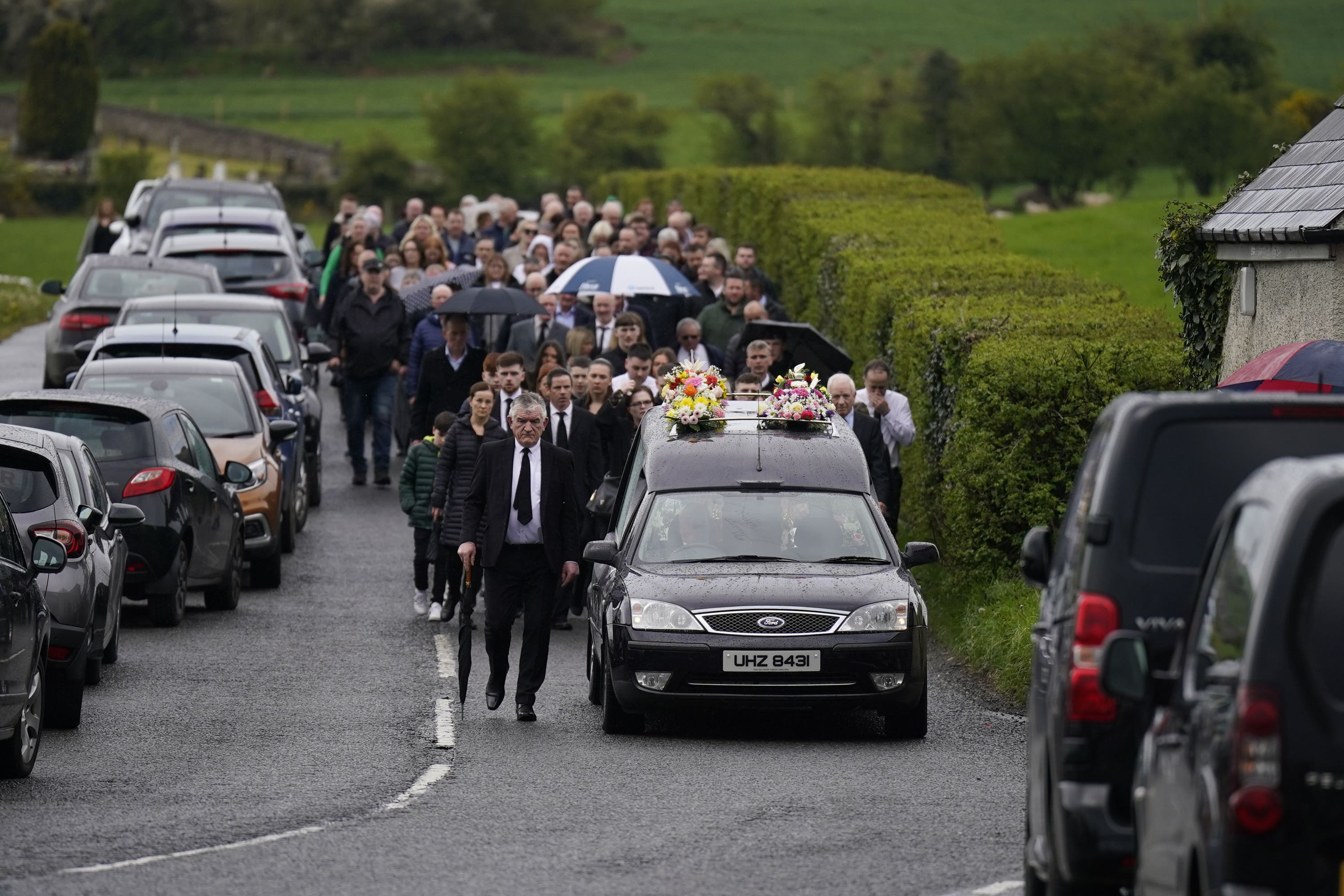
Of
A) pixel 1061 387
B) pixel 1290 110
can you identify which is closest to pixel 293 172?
pixel 1290 110

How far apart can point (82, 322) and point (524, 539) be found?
47.1 ft

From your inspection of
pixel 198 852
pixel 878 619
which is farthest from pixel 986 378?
pixel 198 852

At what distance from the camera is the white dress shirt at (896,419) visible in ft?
62.5

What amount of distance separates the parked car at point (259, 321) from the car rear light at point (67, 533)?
9.91 meters

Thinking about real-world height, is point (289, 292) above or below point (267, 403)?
above

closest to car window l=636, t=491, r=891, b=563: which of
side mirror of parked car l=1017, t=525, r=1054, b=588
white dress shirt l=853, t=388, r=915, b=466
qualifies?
white dress shirt l=853, t=388, r=915, b=466

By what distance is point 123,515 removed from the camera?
49.3 feet

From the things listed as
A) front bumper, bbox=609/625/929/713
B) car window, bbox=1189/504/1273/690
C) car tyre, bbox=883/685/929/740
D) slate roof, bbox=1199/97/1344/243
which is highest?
slate roof, bbox=1199/97/1344/243

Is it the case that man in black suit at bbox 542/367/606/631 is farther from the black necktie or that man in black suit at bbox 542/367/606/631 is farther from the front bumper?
the front bumper

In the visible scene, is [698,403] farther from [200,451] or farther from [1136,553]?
[1136,553]

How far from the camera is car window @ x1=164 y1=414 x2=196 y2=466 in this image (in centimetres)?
1761

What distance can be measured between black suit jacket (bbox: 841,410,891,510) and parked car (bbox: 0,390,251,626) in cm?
484

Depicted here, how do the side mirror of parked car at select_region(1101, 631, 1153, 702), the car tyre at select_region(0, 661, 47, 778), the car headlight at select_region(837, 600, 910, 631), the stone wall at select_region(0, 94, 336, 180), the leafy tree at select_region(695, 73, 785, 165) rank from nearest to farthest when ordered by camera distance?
the side mirror of parked car at select_region(1101, 631, 1153, 702)
the car tyre at select_region(0, 661, 47, 778)
the car headlight at select_region(837, 600, 910, 631)
the stone wall at select_region(0, 94, 336, 180)
the leafy tree at select_region(695, 73, 785, 165)

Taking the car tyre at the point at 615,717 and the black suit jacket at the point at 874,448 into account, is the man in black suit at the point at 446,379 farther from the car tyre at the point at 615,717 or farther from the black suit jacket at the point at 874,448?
the car tyre at the point at 615,717
